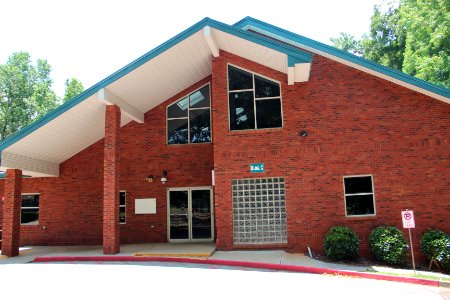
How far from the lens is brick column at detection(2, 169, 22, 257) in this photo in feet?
46.8

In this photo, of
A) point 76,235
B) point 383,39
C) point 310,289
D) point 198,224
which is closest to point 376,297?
point 310,289

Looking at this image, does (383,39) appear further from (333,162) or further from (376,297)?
(376,297)

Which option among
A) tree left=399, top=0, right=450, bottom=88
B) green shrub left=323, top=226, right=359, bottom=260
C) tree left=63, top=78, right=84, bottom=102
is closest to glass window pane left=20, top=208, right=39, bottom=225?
green shrub left=323, top=226, right=359, bottom=260

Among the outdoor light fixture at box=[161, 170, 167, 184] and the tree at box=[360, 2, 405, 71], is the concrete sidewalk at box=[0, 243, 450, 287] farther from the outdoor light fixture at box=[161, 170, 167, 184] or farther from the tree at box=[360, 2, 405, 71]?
the tree at box=[360, 2, 405, 71]

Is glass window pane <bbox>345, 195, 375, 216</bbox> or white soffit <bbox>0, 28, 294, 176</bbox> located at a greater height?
white soffit <bbox>0, 28, 294, 176</bbox>

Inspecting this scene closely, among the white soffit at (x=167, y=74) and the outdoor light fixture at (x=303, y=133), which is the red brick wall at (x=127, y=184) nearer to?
the white soffit at (x=167, y=74)

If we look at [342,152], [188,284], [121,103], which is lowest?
[188,284]

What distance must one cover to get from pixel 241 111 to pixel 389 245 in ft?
21.4

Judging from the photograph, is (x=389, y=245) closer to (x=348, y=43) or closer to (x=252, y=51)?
(x=252, y=51)

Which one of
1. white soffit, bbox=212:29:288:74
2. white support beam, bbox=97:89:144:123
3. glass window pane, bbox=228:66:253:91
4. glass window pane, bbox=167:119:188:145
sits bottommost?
glass window pane, bbox=167:119:188:145

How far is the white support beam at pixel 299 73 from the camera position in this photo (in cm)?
1251

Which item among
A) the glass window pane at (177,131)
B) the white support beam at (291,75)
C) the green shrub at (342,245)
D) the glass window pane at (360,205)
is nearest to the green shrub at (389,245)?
the green shrub at (342,245)

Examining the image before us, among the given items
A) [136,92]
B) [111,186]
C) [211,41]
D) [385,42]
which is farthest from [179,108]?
[385,42]

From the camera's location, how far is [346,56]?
13383 millimetres
